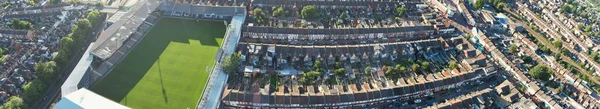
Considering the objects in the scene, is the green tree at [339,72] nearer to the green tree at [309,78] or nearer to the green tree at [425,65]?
the green tree at [309,78]

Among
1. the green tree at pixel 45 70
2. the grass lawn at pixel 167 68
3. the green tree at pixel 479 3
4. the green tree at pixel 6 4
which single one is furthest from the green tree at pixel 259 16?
the green tree at pixel 6 4

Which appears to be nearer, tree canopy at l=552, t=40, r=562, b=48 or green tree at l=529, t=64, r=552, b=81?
green tree at l=529, t=64, r=552, b=81

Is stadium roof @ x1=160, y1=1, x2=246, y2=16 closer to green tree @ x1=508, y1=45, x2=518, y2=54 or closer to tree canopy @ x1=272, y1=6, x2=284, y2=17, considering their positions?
tree canopy @ x1=272, y1=6, x2=284, y2=17

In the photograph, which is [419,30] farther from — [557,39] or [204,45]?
[204,45]

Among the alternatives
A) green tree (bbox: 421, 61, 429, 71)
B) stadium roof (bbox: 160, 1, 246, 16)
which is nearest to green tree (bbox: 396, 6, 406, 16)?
green tree (bbox: 421, 61, 429, 71)

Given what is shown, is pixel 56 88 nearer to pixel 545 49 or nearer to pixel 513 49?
pixel 513 49

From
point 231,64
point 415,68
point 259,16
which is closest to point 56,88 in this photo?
point 231,64

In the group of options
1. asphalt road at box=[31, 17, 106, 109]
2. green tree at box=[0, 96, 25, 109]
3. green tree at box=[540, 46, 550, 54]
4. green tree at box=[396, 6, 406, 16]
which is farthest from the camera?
green tree at box=[396, 6, 406, 16]
